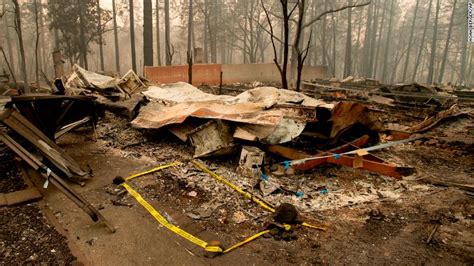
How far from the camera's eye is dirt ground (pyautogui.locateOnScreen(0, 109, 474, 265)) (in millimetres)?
3148

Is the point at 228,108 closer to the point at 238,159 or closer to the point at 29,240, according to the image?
the point at 238,159

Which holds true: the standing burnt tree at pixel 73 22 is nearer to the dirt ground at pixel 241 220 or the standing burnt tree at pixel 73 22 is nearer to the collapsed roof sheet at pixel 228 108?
the collapsed roof sheet at pixel 228 108

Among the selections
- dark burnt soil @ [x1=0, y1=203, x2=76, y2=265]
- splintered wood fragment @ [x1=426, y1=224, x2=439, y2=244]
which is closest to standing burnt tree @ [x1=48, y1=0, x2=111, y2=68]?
dark burnt soil @ [x1=0, y1=203, x2=76, y2=265]

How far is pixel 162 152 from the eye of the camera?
6.18 metres

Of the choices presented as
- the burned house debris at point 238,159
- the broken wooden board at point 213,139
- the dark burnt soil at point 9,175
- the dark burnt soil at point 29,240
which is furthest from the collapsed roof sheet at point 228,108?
the dark burnt soil at point 29,240

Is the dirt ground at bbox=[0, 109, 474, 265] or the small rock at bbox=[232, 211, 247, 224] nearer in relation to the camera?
the dirt ground at bbox=[0, 109, 474, 265]

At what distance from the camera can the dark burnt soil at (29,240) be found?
2994 millimetres

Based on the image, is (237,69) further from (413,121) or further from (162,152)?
(162,152)

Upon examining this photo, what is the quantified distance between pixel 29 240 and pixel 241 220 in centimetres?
237

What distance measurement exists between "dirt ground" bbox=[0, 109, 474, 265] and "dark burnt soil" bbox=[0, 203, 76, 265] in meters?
0.01

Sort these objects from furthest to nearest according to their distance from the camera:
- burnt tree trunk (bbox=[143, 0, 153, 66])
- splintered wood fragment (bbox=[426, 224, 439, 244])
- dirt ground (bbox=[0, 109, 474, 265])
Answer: burnt tree trunk (bbox=[143, 0, 153, 66]) < splintered wood fragment (bbox=[426, 224, 439, 244]) < dirt ground (bbox=[0, 109, 474, 265])

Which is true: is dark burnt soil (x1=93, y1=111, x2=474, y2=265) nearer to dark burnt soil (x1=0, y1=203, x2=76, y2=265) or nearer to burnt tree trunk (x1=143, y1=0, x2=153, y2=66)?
dark burnt soil (x1=0, y1=203, x2=76, y2=265)

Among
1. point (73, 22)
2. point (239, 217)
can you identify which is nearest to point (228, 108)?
point (239, 217)

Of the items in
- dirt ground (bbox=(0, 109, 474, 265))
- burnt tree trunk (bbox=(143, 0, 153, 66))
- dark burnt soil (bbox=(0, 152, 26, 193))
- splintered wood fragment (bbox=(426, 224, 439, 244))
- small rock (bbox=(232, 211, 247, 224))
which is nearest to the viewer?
dirt ground (bbox=(0, 109, 474, 265))
